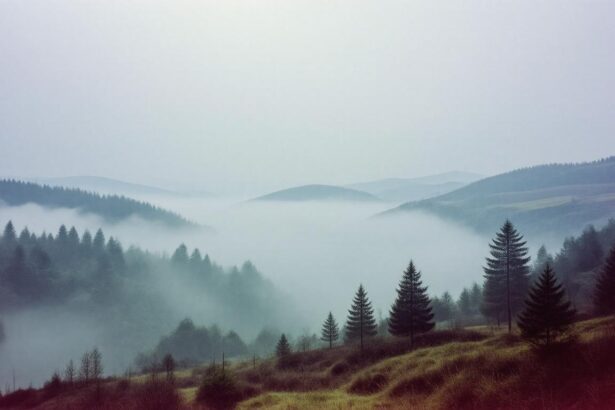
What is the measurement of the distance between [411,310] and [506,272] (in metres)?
12.0

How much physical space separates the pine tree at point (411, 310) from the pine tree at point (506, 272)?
868cm

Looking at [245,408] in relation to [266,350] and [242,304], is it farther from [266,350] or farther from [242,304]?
[242,304]

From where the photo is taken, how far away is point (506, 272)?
154 ft

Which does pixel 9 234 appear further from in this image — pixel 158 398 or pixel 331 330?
pixel 158 398

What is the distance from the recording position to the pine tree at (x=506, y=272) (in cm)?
4428

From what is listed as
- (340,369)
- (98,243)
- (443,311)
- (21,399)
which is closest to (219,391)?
(340,369)

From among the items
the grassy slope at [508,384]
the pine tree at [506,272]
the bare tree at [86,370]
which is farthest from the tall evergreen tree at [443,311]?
the grassy slope at [508,384]

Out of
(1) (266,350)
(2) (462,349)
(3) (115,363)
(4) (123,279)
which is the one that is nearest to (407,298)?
(2) (462,349)

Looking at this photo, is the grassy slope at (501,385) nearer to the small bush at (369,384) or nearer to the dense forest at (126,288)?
the small bush at (369,384)

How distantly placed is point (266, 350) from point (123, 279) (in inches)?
3152

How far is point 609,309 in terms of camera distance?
37875 mm

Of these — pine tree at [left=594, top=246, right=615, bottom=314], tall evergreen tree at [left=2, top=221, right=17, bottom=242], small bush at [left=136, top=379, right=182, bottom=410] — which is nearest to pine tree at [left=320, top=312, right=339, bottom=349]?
pine tree at [left=594, top=246, right=615, bottom=314]

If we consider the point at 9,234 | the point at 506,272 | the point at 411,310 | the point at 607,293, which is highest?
the point at 9,234

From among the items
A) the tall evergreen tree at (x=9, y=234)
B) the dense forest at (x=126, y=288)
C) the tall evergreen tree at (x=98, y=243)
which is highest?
the tall evergreen tree at (x=9, y=234)
